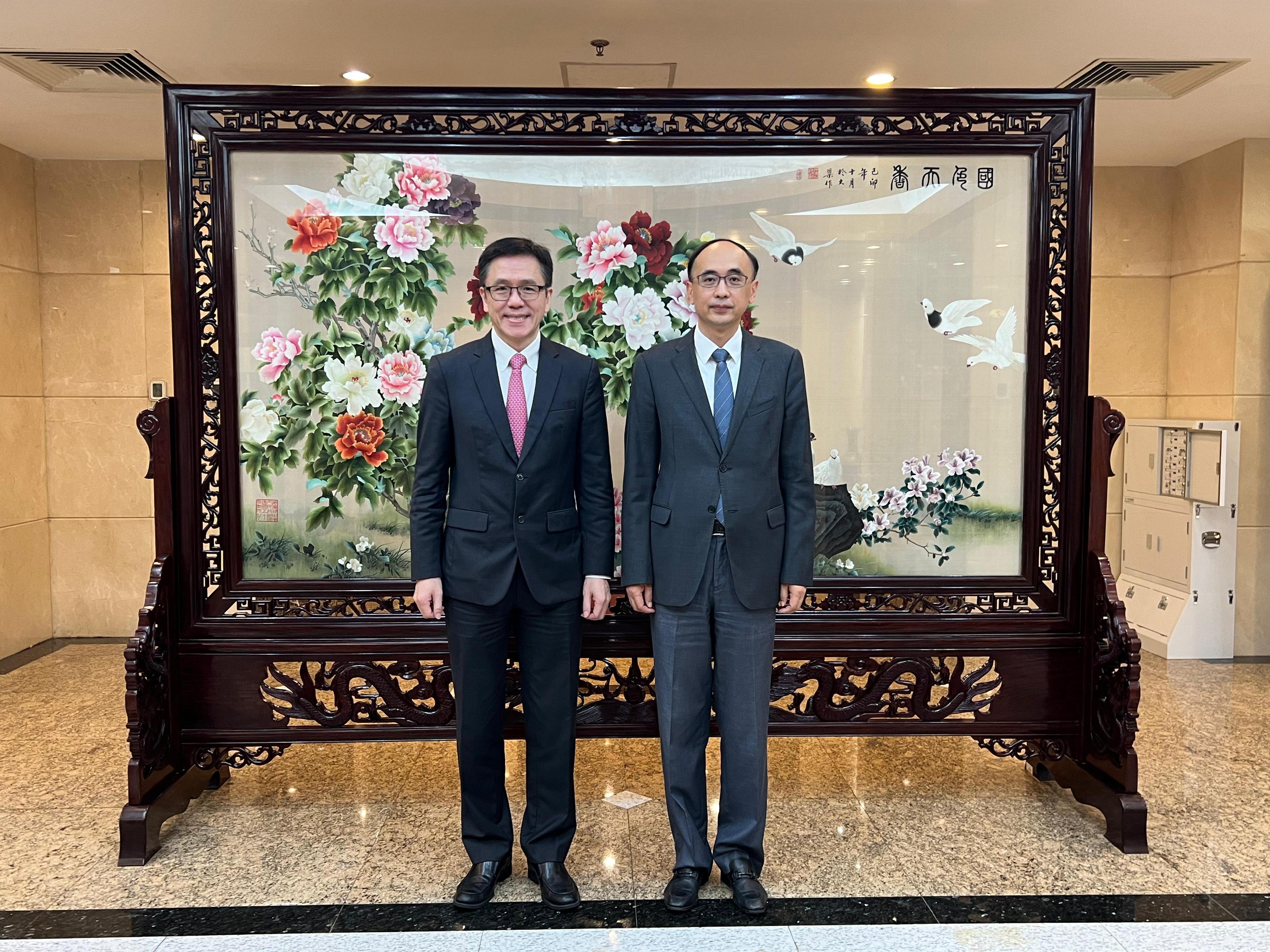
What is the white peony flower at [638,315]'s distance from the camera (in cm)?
318

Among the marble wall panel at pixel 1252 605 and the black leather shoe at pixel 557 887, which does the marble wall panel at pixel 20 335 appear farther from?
the marble wall panel at pixel 1252 605

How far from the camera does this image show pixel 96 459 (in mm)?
5793

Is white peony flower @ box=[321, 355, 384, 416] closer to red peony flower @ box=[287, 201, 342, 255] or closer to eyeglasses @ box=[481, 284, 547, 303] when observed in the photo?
red peony flower @ box=[287, 201, 342, 255]

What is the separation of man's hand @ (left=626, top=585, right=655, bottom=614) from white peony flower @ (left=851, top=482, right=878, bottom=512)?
3.11 ft

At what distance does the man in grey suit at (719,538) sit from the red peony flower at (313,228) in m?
1.22

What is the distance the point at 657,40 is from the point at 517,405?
2146 millimetres

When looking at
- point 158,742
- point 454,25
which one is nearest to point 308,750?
point 158,742

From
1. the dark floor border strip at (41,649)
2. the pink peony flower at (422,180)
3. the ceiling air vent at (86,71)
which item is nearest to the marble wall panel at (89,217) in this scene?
the ceiling air vent at (86,71)

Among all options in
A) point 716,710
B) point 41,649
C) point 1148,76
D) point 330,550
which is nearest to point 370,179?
point 330,550

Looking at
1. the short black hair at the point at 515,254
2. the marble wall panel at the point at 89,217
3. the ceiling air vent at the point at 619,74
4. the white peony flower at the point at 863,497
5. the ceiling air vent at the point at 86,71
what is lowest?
the white peony flower at the point at 863,497

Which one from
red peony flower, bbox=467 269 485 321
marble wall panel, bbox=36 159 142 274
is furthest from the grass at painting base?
marble wall panel, bbox=36 159 142 274

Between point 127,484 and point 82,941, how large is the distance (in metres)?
3.89

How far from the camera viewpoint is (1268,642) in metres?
5.59

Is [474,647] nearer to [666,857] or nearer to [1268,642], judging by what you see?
[666,857]
